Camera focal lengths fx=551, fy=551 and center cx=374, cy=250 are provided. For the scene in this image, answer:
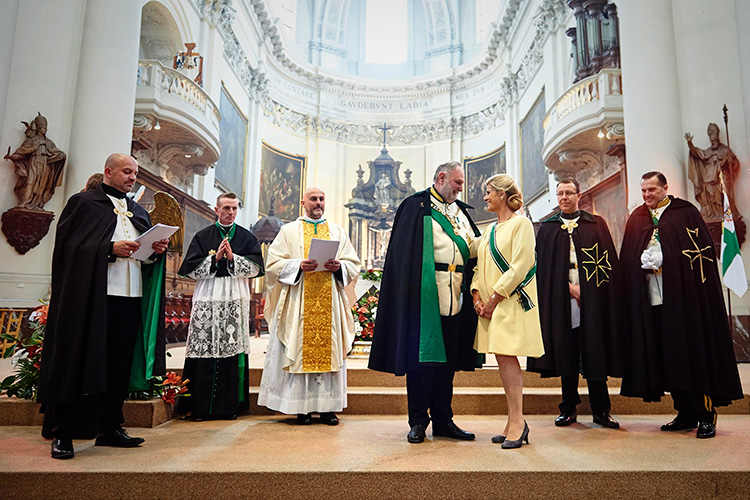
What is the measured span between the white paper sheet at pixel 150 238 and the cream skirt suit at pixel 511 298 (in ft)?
6.51

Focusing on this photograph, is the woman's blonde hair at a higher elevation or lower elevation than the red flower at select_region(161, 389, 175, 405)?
higher

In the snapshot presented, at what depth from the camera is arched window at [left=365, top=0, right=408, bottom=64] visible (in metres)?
23.4

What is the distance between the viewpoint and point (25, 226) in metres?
7.32

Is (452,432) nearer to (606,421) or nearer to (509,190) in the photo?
(606,421)

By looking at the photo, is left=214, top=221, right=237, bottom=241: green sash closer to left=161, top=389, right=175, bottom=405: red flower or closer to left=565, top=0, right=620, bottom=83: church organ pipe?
left=161, top=389, right=175, bottom=405: red flower

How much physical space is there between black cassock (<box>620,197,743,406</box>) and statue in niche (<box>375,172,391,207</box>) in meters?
15.1

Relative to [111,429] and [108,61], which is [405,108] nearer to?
[108,61]

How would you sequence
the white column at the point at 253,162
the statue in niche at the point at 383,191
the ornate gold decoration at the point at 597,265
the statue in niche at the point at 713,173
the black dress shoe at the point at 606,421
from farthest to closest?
the statue in niche at the point at 383,191, the white column at the point at 253,162, the statue in niche at the point at 713,173, the ornate gold decoration at the point at 597,265, the black dress shoe at the point at 606,421

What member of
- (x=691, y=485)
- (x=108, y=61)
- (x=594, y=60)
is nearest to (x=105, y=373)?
(x=691, y=485)

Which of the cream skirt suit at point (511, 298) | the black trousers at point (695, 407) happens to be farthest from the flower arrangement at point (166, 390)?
the black trousers at point (695, 407)

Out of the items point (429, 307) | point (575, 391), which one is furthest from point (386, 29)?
point (429, 307)

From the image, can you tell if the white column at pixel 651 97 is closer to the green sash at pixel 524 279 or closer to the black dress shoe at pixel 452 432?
the green sash at pixel 524 279

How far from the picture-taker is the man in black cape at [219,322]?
4.32 m

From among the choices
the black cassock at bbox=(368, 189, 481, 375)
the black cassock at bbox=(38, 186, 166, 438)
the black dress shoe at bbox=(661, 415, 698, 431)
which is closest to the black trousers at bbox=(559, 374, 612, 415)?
the black dress shoe at bbox=(661, 415, 698, 431)
